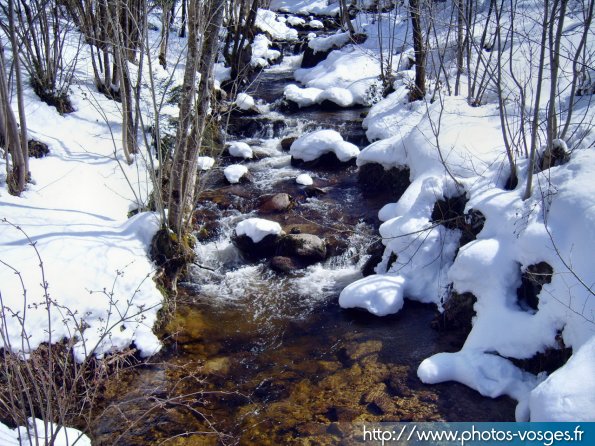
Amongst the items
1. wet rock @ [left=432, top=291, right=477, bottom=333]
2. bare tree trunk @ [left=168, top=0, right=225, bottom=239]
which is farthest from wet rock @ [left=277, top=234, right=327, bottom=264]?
wet rock @ [left=432, top=291, right=477, bottom=333]

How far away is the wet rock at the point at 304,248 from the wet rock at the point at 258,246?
134mm

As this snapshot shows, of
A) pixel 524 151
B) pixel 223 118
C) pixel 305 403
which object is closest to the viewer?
pixel 305 403

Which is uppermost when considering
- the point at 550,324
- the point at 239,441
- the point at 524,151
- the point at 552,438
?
the point at 524,151

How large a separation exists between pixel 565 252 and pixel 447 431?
6.85 feet

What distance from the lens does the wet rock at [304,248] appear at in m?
7.52

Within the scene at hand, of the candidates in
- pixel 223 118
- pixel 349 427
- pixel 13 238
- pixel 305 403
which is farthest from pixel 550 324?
pixel 223 118

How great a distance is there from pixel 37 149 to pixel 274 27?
18.6 meters

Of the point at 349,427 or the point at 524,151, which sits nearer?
the point at 349,427

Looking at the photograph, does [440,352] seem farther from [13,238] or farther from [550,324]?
[13,238]

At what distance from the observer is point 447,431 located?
4.57 metres

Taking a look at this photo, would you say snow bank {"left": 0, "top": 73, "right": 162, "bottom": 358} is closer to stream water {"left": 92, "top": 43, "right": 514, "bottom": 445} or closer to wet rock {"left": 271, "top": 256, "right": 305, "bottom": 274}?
stream water {"left": 92, "top": 43, "right": 514, "bottom": 445}

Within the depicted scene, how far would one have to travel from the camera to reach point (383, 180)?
960 cm

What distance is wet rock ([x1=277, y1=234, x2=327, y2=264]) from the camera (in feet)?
24.7

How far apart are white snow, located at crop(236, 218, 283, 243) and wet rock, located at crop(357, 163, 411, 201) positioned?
257 cm
